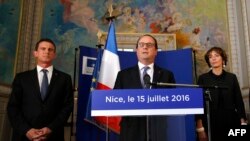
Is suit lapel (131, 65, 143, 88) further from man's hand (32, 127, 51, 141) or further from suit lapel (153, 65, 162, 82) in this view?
man's hand (32, 127, 51, 141)

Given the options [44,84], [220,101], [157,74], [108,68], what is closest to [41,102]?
[44,84]

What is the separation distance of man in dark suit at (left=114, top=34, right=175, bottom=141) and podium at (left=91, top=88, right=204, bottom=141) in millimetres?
50

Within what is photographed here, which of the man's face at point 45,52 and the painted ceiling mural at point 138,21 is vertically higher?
the painted ceiling mural at point 138,21

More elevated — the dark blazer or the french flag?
the french flag

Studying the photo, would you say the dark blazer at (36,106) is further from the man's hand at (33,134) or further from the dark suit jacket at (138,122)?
the dark suit jacket at (138,122)

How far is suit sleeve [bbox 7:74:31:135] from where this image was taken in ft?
8.39

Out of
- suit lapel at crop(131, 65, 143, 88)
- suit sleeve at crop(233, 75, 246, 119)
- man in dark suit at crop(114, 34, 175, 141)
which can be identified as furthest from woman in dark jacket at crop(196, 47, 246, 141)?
suit lapel at crop(131, 65, 143, 88)

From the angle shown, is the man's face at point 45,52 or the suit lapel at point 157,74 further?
the man's face at point 45,52

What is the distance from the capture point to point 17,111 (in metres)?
2.67

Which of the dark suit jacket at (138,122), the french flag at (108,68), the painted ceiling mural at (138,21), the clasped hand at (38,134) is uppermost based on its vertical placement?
the painted ceiling mural at (138,21)

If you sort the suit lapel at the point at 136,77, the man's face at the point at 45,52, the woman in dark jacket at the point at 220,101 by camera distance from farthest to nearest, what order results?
the woman in dark jacket at the point at 220,101 → the man's face at the point at 45,52 → the suit lapel at the point at 136,77

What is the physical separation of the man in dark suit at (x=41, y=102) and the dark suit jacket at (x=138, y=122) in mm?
737

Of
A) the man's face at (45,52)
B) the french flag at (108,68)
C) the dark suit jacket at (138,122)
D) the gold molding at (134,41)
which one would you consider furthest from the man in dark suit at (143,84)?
the gold molding at (134,41)

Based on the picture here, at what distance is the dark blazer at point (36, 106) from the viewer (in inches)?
103
